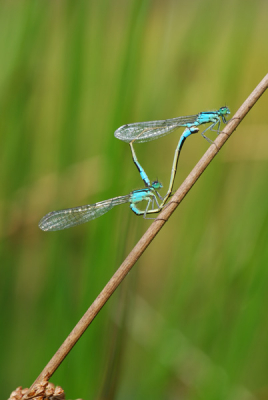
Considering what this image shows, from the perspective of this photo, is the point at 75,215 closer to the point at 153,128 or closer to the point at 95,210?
the point at 95,210

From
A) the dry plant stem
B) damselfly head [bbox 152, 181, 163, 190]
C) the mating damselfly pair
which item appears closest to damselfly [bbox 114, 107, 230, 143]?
the mating damselfly pair

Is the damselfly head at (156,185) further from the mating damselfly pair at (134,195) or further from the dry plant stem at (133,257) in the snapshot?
the dry plant stem at (133,257)

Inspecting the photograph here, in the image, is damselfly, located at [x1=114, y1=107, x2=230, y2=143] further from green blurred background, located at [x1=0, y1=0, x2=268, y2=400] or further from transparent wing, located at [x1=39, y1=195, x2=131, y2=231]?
transparent wing, located at [x1=39, y1=195, x2=131, y2=231]

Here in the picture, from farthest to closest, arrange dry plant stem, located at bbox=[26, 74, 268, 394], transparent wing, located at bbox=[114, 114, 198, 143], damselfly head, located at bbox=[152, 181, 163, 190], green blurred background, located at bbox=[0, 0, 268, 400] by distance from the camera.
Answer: transparent wing, located at bbox=[114, 114, 198, 143] < damselfly head, located at bbox=[152, 181, 163, 190] < green blurred background, located at bbox=[0, 0, 268, 400] < dry plant stem, located at bbox=[26, 74, 268, 394]

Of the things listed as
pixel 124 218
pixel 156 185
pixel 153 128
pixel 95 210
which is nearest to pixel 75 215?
pixel 95 210

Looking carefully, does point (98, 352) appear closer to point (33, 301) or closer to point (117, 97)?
point (33, 301)
